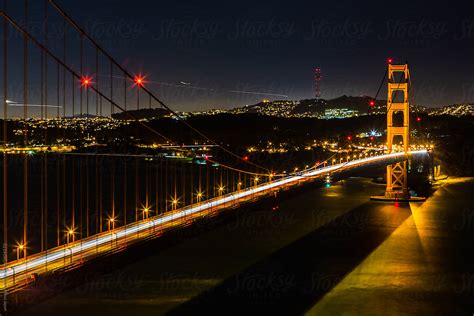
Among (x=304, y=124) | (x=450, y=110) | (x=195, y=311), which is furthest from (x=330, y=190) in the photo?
(x=450, y=110)

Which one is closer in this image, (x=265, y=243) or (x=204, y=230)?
(x=204, y=230)

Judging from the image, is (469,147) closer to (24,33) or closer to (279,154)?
(279,154)

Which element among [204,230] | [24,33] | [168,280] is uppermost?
[24,33]

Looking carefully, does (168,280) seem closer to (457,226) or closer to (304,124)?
(457,226)

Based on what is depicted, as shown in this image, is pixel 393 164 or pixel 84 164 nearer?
pixel 393 164

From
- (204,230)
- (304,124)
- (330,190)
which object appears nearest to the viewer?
(204,230)

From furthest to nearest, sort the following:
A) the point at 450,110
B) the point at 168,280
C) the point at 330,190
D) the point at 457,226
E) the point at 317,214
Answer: the point at 450,110 < the point at 330,190 < the point at 317,214 < the point at 457,226 < the point at 168,280

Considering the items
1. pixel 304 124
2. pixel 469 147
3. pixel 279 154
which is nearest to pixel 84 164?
pixel 279 154

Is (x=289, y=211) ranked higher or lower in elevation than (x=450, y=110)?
lower

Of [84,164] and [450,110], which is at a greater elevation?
[450,110]
